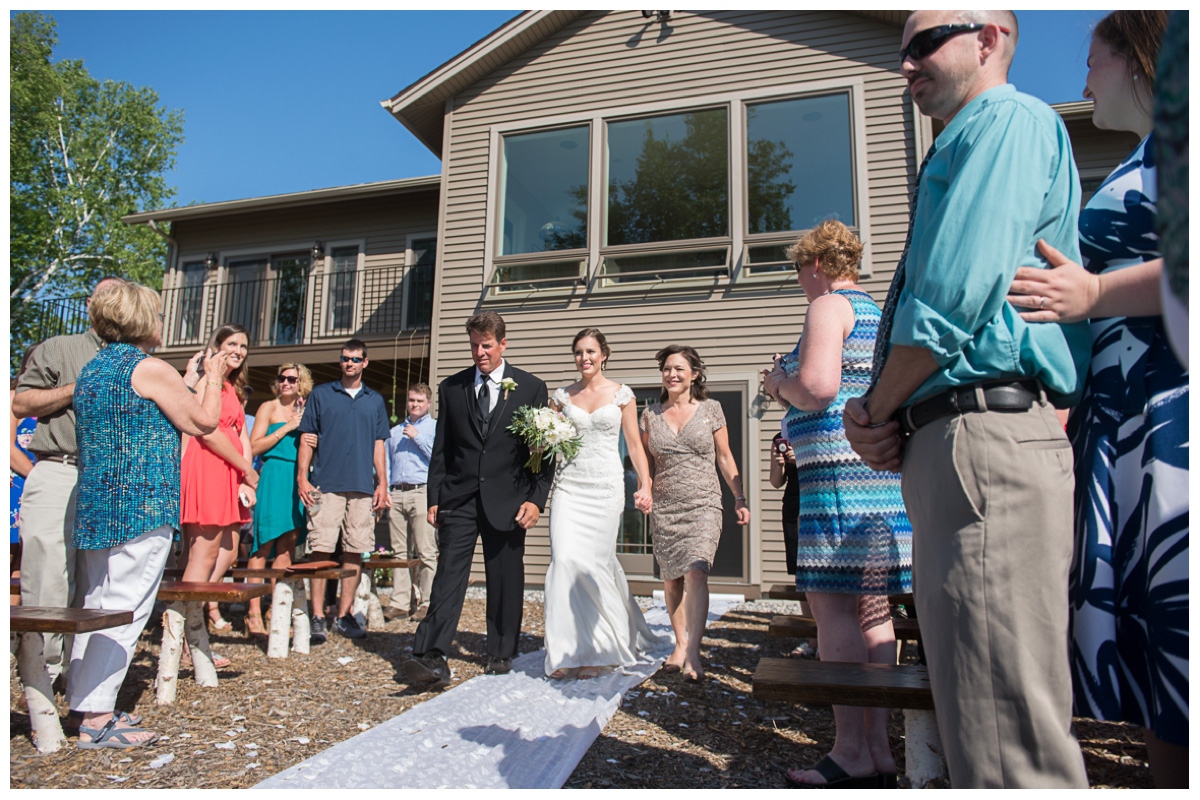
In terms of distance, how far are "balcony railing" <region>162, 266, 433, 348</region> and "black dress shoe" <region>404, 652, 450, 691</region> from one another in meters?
9.25

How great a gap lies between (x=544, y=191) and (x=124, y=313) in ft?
25.7

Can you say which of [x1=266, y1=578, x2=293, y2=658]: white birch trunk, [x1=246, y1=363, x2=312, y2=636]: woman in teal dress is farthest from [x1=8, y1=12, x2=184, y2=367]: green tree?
[x1=266, y1=578, x2=293, y2=658]: white birch trunk

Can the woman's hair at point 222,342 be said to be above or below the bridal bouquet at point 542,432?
above

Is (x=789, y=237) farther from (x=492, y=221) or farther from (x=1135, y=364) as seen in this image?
(x=1135, y=364)

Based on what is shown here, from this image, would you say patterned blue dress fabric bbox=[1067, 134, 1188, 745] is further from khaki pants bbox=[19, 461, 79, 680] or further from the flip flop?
khaki pants bbox=[19, 461, 79, 680]

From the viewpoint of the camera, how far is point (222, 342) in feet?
15.9

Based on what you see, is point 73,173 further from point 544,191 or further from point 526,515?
point 526,515

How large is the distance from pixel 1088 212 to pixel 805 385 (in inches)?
39.9

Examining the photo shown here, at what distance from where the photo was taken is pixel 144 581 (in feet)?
10.6

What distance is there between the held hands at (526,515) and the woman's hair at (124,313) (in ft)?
7.74

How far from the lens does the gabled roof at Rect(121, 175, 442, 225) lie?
43.1 feet

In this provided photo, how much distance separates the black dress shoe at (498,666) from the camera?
4.59 meters

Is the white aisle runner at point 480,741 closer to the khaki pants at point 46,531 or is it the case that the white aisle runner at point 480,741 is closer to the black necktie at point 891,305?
the khaki pants at point 46,531

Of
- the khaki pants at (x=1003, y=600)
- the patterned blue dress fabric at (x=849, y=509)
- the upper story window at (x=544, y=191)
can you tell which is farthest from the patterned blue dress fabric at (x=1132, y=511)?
the upper story window at (x=544, y=191)
